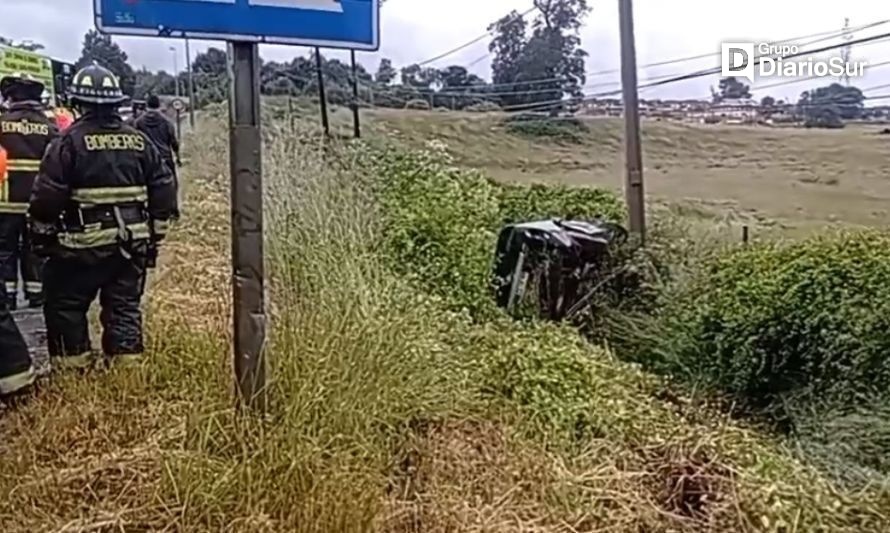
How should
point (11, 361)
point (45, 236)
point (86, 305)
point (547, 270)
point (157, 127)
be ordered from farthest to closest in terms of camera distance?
point (157, 127) < point (547, 270) < point (86, 305) < point (45, 236) < point (11, 361)

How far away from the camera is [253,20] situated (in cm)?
251

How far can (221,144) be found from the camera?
9.31 m

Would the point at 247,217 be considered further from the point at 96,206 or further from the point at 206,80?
the point at 206,80

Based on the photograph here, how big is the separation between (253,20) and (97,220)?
173cm

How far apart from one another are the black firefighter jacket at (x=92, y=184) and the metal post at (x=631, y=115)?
4534mm

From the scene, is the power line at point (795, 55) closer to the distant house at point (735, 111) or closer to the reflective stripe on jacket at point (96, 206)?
the distant house at point (735, 111)

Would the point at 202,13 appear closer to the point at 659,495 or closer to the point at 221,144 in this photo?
the point at 659,495

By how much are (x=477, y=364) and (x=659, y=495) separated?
129cm

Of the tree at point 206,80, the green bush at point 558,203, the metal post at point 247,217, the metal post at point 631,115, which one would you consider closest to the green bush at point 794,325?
the metal post at point 631,115

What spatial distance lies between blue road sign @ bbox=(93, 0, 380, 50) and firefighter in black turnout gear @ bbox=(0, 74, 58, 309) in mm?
3549

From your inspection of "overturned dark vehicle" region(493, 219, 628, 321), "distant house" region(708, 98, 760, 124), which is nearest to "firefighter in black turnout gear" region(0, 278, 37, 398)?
"overturned dark vehicle" region(493, 219, 628, 321)

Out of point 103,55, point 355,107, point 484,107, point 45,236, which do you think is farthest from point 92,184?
point 484,107

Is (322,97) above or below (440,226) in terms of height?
above

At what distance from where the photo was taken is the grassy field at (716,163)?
18.9 ft
